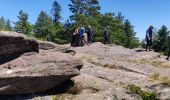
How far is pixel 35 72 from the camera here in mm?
19234

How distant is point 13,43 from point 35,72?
2189 millimetres

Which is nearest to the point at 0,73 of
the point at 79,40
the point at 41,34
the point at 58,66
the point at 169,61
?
the point at 58,66

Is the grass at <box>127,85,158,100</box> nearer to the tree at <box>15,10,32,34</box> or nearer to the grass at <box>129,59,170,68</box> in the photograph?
the grass at <box>129,59,170,68</box>

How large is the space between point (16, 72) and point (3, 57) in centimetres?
171

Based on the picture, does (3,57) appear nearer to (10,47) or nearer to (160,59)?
(10,47)

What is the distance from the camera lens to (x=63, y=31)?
92.9 m

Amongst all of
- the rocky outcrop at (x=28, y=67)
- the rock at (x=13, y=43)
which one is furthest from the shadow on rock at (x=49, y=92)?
the rock at (x=13, y=43)

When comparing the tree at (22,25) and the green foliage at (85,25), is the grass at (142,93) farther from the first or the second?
the tree at (22,25)

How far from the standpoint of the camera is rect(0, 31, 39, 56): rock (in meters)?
20.0

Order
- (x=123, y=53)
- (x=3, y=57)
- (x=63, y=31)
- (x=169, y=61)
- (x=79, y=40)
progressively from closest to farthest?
(x=3, y=57) → (x=169, y=61) → (x=123, y=53) → (x=79, y=40) → (x=63, y=31)

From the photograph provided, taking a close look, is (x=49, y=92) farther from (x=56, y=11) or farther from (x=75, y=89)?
(x=56, y=11)

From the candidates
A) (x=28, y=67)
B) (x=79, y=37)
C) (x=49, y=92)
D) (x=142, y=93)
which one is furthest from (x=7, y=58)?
(x=79, y=37)

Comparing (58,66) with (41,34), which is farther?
(41,34)

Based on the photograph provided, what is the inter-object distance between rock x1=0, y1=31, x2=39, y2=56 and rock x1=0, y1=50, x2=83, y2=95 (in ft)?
1.37
